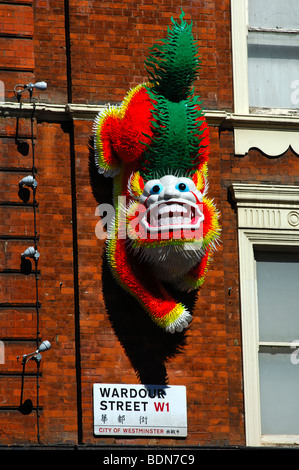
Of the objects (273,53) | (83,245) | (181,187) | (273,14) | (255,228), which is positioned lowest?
(83,245)

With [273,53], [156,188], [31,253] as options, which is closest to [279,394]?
[156,188]

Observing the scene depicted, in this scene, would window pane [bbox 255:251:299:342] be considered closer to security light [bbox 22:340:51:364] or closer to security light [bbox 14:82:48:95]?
security light [bbox 22:340:51:364]

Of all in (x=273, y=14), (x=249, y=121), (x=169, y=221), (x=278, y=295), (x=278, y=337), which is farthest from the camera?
(x=273, y=14)

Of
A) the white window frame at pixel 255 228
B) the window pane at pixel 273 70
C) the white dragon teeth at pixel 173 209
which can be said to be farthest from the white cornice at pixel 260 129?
the white dragon teeth at pixel 173 209

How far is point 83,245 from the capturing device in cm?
1479

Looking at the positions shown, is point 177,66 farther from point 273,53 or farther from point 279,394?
point 279,394

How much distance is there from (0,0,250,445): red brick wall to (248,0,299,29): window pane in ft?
1.97

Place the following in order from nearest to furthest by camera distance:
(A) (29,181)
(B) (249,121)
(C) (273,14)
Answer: (A) (29,181), (B) (249,121), (C) (273,14)

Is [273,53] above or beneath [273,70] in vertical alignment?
above

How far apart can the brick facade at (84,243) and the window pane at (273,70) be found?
444mm

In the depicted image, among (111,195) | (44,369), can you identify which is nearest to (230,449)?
(44,369)

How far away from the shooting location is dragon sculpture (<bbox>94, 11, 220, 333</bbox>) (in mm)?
14375

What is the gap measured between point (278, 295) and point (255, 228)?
77 cm

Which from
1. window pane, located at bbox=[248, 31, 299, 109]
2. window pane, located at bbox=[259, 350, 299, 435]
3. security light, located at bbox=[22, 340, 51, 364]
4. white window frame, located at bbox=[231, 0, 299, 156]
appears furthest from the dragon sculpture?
window pane, located at bbox=[248, 31, 299, 109]
